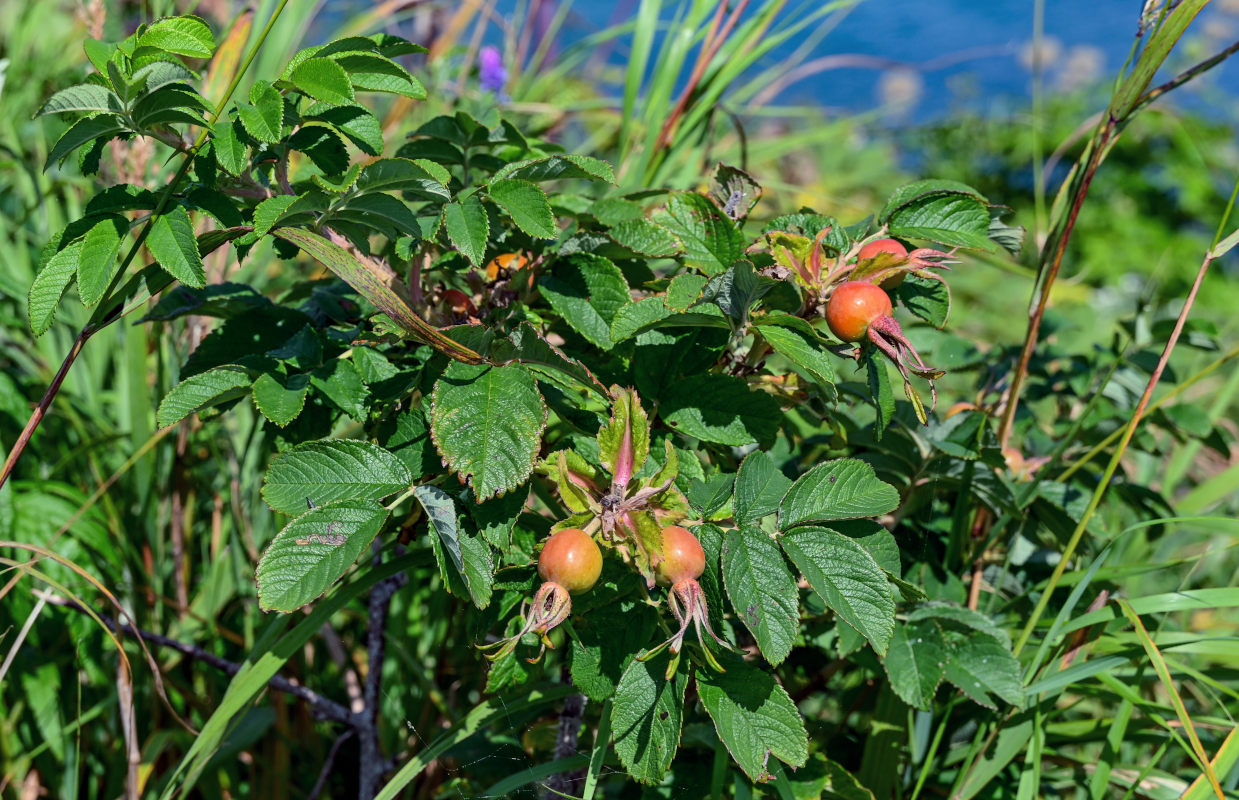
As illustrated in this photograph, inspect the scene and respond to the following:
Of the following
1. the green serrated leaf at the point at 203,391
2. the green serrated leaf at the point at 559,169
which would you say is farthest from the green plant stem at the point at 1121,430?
the green serrated leaf at the point at 203,391

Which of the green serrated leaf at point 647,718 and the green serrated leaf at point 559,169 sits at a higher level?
the green serrated leaf at point 559,169

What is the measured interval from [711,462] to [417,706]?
606 mm

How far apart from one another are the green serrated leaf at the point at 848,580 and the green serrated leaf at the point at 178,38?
0.55 metres

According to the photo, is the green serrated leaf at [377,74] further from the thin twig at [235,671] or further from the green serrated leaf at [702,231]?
the thin twig at [235,671]

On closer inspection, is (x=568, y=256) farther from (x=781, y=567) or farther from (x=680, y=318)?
(x=781, y=567)

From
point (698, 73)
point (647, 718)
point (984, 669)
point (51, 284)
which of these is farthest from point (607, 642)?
point (698, 73)

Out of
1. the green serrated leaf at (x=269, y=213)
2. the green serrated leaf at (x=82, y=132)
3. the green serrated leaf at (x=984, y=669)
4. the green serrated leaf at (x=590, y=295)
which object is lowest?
the green serrated leaf at (x=984, y=669)

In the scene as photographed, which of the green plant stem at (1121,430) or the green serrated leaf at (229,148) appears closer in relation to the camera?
the green serrated leaf at (229,148)

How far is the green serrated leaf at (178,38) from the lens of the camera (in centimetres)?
63

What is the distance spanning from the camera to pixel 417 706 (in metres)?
1.21

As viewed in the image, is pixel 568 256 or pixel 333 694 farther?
pixel 333 694

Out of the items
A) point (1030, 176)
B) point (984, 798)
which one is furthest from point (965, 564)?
point (1030, 176)

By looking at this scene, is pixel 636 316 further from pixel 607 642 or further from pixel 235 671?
pixel 235 671

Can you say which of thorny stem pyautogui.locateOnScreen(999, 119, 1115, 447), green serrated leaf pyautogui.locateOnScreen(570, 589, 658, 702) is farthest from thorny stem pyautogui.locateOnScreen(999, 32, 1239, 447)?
green serrated leaf pyautogui.locateOnScreen(570, 589, 658, 702)
